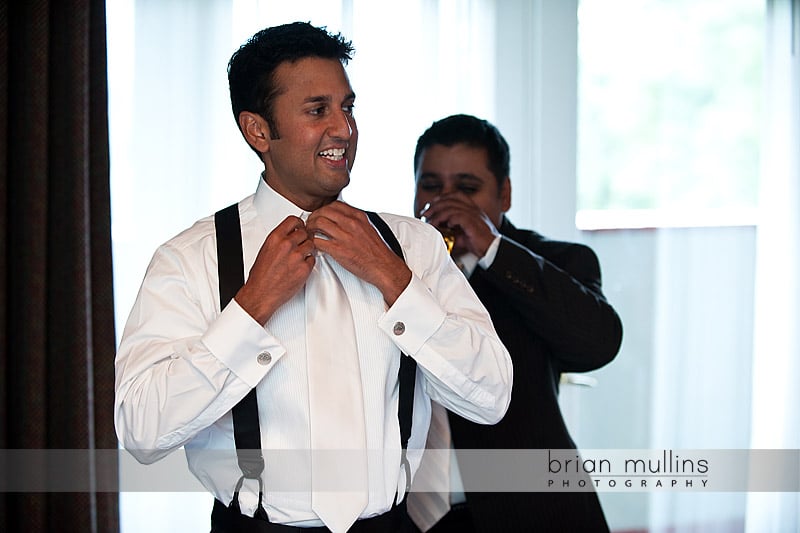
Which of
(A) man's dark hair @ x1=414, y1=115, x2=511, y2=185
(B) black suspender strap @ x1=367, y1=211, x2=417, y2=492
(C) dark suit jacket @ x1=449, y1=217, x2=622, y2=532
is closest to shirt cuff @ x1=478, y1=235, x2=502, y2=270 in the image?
(C) dark suit jacket @ x1=449, y1=217, x2=622, y2=532

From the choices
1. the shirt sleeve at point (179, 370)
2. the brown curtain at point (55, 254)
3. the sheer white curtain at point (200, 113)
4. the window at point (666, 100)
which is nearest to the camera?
the shirt sleeve at point (179, 370)

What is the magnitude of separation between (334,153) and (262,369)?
350 millimetres

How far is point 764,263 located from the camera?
3041mm

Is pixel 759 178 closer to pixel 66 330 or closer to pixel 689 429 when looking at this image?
pixel 689 429

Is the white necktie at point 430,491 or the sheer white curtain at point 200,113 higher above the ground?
the sheer white curtain at point 200,113

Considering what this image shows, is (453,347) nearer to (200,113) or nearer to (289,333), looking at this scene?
(289,333)

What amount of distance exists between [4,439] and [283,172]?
3.83ft

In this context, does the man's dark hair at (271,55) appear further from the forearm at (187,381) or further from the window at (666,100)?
the window at (666,100)

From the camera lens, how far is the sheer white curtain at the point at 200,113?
7.87ft

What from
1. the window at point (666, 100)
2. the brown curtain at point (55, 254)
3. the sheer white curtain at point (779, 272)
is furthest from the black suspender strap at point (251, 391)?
the sheer white curtain at point (779, 272)

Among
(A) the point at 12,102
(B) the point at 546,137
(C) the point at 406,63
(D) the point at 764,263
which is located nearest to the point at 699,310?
(D) the point at 764,263

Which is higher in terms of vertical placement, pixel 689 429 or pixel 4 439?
pixel 4 439

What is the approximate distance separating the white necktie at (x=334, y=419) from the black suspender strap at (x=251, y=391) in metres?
0.07

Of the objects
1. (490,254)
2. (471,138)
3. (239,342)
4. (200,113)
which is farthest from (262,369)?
(200,113)
